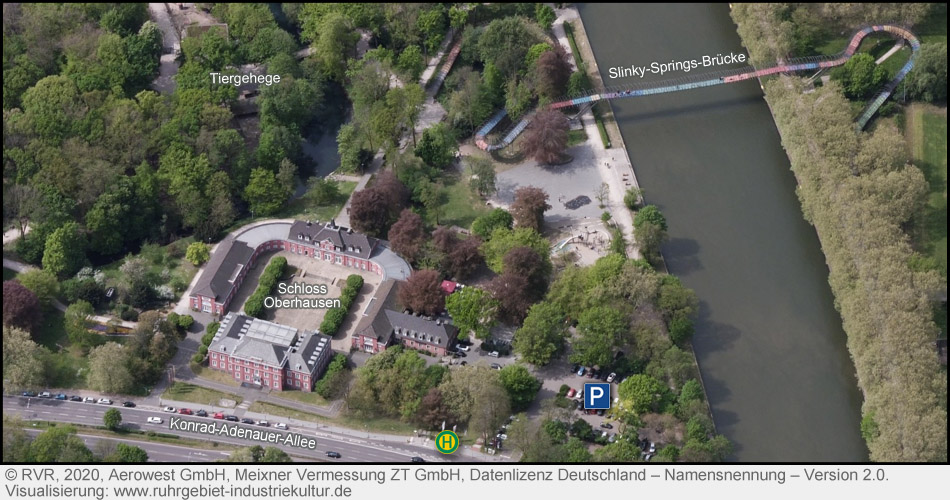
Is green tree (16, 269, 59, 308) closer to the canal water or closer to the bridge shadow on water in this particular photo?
the canal water

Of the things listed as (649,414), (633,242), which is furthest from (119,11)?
(649,414)

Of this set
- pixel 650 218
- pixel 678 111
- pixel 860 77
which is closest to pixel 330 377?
pixel 650 218

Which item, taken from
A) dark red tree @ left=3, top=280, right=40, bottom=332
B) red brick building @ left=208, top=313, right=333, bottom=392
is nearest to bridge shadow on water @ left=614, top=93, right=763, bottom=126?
red brick building @ left=208, top=313, right=333, bottom=392

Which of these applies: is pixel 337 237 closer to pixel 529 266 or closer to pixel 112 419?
pixel 529 266

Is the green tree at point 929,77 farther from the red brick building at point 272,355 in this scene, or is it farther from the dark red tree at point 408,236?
the red brick building at point 272,355

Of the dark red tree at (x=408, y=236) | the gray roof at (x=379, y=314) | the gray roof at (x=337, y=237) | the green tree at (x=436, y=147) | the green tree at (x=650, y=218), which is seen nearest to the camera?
the gray roof at (x=379, y=314)

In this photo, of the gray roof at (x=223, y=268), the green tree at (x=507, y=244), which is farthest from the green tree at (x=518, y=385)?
the gray roof at (x=223, y=268)
